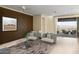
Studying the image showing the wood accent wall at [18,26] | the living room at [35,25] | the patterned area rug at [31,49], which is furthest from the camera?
the wood accent wall at [18,26]

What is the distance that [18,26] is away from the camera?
7.16 metres

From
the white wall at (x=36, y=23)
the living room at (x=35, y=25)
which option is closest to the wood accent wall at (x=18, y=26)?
the living room at (x=35, y=25)

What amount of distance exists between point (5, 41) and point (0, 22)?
1.16 m

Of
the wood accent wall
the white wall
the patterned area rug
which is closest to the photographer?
the patterned area rug

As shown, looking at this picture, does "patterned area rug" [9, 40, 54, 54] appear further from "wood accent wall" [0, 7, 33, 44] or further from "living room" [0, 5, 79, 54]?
"wood accent wall" [0, 7, 33, 44]

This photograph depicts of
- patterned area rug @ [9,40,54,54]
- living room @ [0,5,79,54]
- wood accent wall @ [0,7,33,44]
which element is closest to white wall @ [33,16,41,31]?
living room @ [0,5,79,54]

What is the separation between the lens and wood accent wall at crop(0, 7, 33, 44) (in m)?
5.96

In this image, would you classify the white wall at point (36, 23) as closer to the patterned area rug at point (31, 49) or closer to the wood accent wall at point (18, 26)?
the wood accent wall at point (18, 26)

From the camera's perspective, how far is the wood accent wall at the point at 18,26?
19.5ft

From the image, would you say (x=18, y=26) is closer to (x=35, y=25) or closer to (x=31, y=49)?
(x=35, y=25)

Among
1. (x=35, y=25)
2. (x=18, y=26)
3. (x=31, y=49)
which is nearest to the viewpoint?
(x=31, y=49)

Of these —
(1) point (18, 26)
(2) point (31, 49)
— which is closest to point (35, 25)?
(1) point (18, 26)

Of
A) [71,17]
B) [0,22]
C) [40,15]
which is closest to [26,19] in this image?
[40,15]
